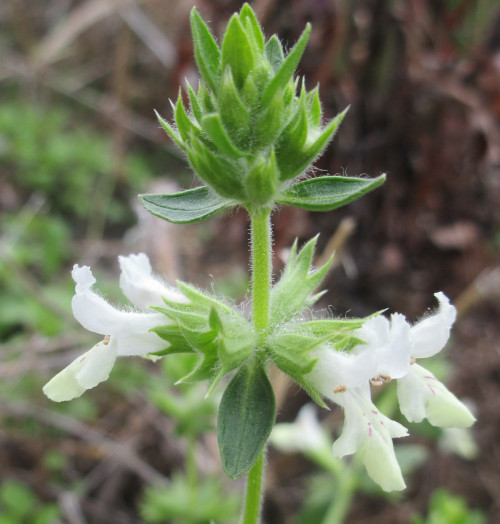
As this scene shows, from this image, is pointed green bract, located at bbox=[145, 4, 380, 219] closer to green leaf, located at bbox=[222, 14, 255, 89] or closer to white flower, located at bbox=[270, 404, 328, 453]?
green leaf, located at bbox=[222, 14, 255, 89]

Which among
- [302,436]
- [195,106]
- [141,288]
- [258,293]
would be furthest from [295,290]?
[302,436]

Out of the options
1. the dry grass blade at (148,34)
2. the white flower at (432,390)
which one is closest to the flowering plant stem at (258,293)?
the white flower at (432,390)

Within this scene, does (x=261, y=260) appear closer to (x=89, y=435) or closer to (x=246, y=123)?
(x=246, y=123)

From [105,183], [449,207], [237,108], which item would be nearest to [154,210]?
[237,108]

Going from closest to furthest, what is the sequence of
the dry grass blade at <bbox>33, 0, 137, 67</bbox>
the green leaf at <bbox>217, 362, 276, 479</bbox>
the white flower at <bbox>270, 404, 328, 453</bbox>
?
the green leaf at <bbox>217, 362, 276, 479</bbox>
the white flower at <bbox>270, 404, 328, 453</bbox>
the dry grass blade at <bbox>33, 0, 137, 67</bbox>

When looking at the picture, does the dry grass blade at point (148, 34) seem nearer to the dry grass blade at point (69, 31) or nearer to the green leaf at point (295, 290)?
the dry grass blade at point (69, 31)

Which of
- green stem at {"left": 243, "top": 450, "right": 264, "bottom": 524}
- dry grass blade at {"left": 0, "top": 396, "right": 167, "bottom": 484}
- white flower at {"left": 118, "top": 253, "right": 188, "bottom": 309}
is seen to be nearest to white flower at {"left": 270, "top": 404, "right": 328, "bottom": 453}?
dry grass blade at {"left": 0, "top": 396, "right": 167, "bottom": 484}
